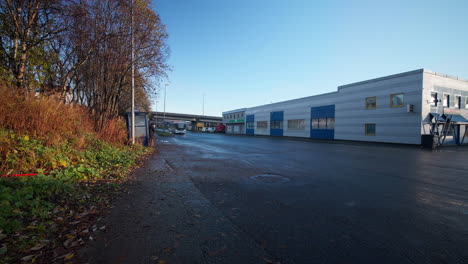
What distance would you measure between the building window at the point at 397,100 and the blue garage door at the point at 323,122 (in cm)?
782

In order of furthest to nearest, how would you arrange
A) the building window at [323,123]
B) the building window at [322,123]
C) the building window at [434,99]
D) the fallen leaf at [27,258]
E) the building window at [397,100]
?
the building window at [322,123] → the building window at [323,123] → the building window at [397,100] → the building window at [434,99] → the fallen leaf at [27,258]

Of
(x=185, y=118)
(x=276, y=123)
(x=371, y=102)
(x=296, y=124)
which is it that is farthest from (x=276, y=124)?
(x=185, y=118)

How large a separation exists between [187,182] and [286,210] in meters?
3.13

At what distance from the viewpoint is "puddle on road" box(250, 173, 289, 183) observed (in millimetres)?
6230

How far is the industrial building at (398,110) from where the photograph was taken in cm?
2139

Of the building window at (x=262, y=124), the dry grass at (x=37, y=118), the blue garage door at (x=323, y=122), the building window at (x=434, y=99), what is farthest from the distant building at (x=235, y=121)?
the dry grass at (x=37, y=118)

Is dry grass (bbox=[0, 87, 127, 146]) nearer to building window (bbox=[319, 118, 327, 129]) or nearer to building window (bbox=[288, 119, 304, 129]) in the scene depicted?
building window (bbox=[319, 118, 327, 129])

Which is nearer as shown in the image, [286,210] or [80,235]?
[80,235]

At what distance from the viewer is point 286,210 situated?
399 cm

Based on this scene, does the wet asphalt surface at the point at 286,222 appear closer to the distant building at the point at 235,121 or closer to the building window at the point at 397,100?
the building window at the point at 397,100

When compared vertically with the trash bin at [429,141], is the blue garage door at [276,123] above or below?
above

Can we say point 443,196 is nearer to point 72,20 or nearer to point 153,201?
point 153,201

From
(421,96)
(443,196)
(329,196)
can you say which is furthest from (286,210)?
(421,96)

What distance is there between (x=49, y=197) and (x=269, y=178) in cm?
532
